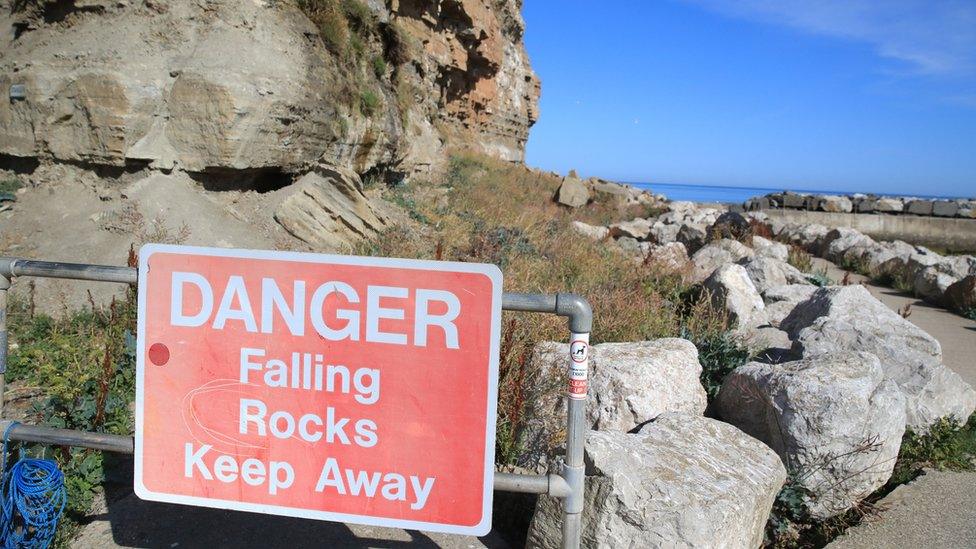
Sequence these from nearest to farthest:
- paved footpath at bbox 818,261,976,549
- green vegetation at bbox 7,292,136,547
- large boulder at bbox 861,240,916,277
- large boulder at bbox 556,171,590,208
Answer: green vegetation at bbox 7,292,136,547, paved footpath at bbox 818,261,976,549, large boulder at bbox 861,240,916,277, large boulder at bbox 556,171,590,208

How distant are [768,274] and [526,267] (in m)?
3.48

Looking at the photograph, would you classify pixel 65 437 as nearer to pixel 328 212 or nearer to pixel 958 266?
pixel 328 212

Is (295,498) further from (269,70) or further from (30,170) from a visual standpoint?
(30,170)

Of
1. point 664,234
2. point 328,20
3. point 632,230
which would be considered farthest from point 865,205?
point 328,20

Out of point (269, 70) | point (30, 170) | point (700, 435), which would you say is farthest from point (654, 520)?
point (30, 170)

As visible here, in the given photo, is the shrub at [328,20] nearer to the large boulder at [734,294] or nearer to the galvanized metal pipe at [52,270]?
the large boulder at [734,294]

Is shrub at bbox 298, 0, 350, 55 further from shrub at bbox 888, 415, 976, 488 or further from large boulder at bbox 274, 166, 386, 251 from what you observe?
shrub at bbox 888, 415, 976, 488

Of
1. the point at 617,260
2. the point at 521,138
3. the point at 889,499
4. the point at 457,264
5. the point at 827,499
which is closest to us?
the point at 457,264

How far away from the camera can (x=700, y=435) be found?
126 inches

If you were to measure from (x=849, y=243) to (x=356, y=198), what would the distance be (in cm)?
1122

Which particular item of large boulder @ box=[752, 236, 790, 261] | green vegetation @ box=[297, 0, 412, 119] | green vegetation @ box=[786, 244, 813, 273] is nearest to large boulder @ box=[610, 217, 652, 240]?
large boulder @ box=[752, 236, 790, 261]

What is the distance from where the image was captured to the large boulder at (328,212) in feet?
24.5

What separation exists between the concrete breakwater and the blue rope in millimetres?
24929

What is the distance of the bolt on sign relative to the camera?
2.18 metres
